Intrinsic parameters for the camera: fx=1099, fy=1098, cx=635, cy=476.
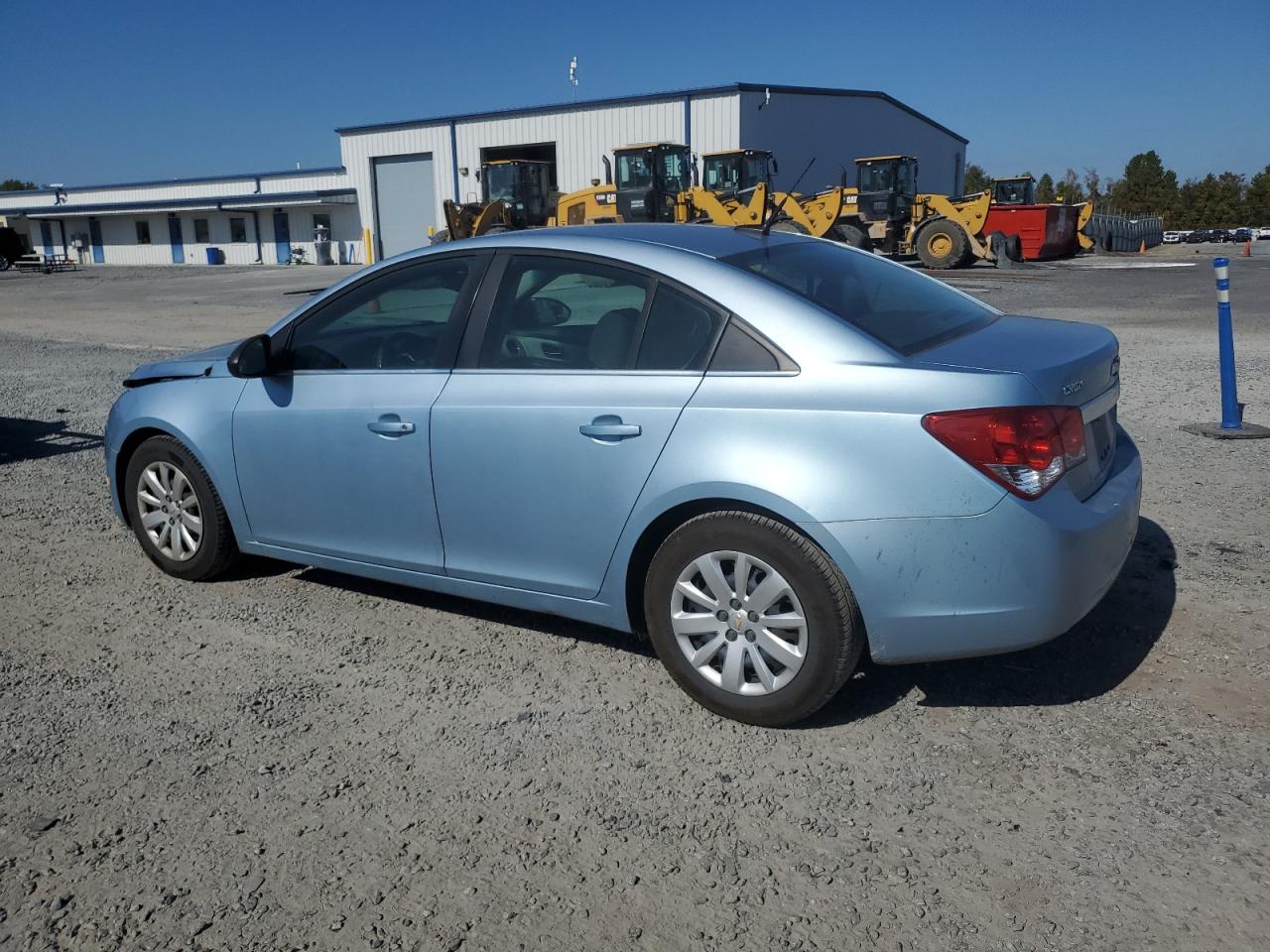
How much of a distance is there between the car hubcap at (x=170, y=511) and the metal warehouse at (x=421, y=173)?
37947mm

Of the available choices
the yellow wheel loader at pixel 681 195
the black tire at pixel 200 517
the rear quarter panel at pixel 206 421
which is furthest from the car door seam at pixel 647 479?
the yellow wheel loader at pixel 681 195

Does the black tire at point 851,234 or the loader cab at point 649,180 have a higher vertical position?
the loader cab at point 649,180

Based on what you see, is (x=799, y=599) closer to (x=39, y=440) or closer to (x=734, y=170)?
(x=39, y=440)

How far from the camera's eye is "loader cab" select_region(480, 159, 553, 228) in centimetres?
3775

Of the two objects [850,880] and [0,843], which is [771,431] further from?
[0,843]

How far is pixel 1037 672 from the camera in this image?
388 cm

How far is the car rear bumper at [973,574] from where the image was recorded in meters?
3.15

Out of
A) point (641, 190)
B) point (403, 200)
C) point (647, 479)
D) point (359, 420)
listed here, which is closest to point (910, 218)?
point (641, 190)

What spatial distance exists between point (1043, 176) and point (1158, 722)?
331 feet

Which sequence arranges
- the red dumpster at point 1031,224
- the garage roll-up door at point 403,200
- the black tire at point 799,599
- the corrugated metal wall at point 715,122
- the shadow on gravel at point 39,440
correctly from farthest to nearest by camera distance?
1. the garage roll-up door at point 403,200
2. the corrugated metal wall at point 715,122
3. the red dumpster at point 1031,224
4. the shadow on gravel at point 39,440
5. the black tire at point 799,599

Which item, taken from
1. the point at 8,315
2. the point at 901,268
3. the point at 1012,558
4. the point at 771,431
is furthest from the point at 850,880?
the point at 8,315

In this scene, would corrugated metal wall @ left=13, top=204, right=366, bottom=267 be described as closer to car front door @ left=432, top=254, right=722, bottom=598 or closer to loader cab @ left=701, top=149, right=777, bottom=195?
loader cab @ left=701, top=149, right=777, bottom=195

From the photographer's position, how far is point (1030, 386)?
320cm

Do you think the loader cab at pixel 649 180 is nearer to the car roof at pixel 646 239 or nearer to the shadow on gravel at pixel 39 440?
the shadow on gravel at pixel 39 440
